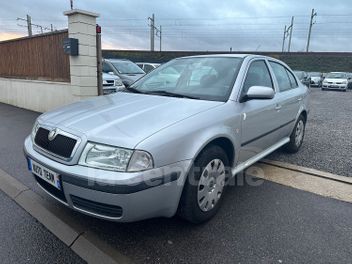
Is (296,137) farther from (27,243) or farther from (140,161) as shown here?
(27,243)

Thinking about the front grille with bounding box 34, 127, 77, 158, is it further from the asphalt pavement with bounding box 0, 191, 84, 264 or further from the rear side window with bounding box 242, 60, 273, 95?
the rear side window with bounding box 242, 60, 273, 95

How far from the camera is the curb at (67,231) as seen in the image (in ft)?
7.25

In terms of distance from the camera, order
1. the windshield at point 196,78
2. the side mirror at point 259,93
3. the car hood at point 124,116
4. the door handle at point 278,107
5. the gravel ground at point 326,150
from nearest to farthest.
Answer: the car hood at point 124,116 → the side mirror at point 259,93 → the windshield at point 196,78 → the door handle at point 278,107 → the gravel ground at point 326,150

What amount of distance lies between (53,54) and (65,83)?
92 centimetres

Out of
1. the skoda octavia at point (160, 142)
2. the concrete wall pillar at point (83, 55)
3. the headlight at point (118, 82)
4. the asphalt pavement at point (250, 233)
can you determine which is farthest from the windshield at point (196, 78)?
the headlight at point (118, 82)

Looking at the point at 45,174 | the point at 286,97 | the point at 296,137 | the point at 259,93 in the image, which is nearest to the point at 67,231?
the point at 45,174

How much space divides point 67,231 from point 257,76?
2644 mm

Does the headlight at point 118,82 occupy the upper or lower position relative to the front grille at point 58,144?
upper

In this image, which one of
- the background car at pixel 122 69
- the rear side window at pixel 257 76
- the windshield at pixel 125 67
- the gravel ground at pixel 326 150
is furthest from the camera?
the windshield at pixel 125 67

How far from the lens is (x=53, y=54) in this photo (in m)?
7.18

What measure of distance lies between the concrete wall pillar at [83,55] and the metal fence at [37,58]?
0.48m

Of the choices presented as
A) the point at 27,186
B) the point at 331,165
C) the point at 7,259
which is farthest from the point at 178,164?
the point at 331,165

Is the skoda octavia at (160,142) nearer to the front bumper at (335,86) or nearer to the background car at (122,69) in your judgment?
the background car at (122,69)

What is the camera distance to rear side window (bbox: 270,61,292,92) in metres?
4.02
